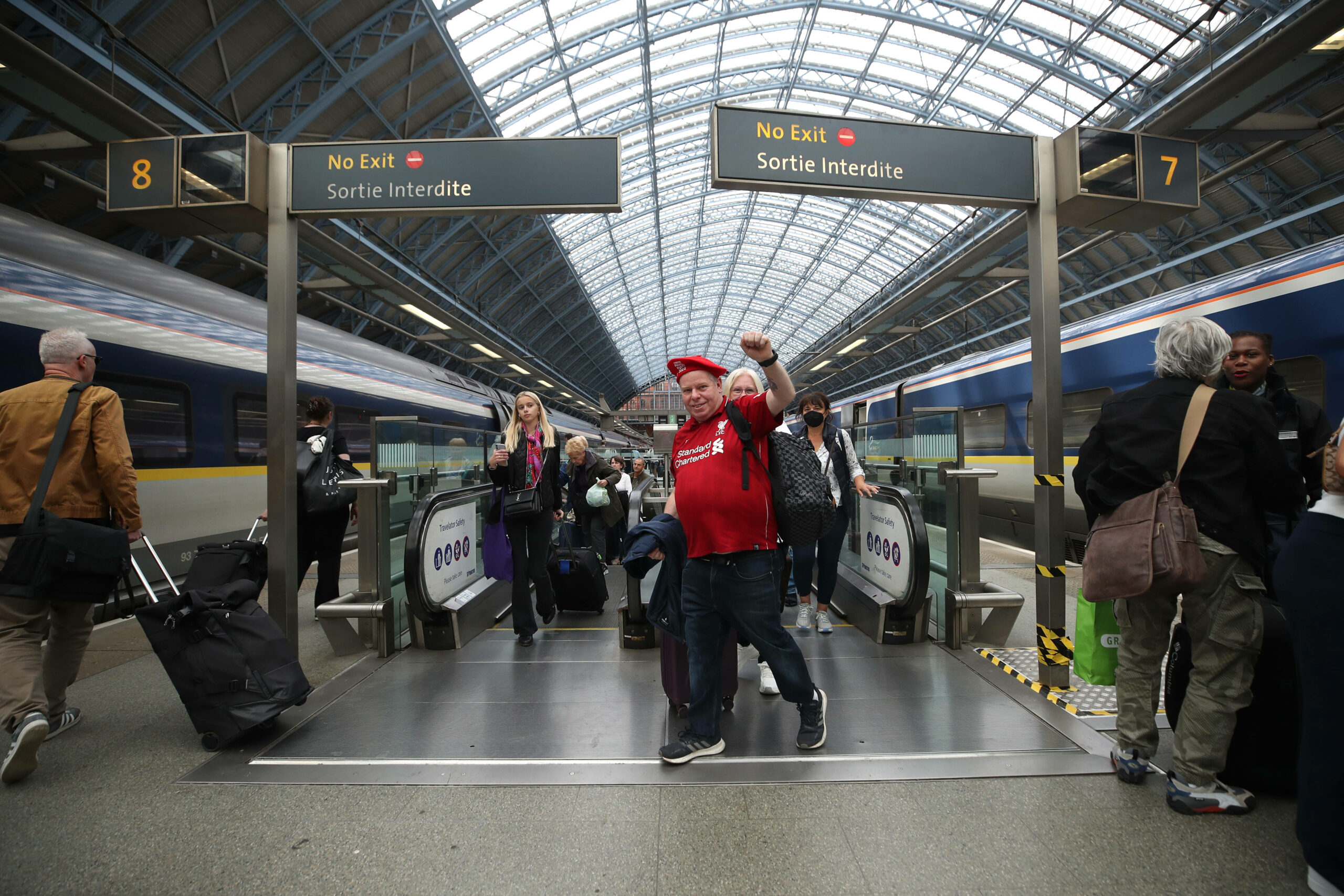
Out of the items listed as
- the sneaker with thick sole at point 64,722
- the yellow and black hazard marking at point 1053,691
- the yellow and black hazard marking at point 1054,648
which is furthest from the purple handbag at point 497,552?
the yellow and black hazard marking at point 1054,648

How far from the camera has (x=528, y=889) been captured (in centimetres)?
204

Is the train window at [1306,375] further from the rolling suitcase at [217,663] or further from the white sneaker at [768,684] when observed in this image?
the rolling suitcase at [217,663]

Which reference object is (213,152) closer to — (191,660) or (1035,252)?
(191,660)

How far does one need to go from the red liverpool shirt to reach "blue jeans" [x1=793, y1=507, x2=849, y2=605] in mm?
2014

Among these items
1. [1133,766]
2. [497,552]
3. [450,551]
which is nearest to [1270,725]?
[1133,766]

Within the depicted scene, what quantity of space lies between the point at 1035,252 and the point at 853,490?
7.77 feet

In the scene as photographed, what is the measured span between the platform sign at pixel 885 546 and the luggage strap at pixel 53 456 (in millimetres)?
4588

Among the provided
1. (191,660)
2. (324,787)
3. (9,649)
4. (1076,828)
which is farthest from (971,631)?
(9,649)

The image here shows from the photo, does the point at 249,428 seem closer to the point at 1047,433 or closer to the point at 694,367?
the point at 694,367

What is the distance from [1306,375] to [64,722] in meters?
8.83

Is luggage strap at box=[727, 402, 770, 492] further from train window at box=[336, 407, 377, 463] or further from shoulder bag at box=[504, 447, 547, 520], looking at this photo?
train window at box=[336, 407, 377, 463]

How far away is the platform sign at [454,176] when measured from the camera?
4.01m

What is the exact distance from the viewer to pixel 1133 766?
8.51ft

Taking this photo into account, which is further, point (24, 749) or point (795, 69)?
point (795, 69)
